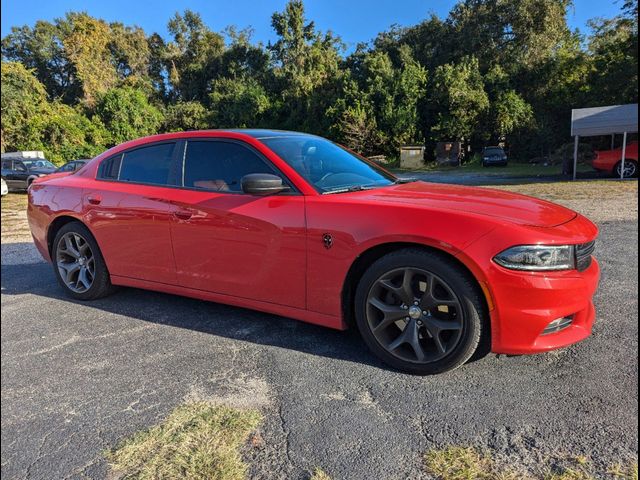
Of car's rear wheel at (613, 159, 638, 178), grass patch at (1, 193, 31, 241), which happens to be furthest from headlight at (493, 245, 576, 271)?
car's rear wheel at (613, 159, 638, 178)

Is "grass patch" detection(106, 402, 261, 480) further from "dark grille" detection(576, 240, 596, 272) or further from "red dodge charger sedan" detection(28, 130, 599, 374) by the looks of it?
"dark grille" detection(576, 240, 596, 272)

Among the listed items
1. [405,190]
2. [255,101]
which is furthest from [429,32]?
[405,190]

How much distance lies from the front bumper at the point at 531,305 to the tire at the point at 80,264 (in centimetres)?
333

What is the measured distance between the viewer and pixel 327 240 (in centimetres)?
283

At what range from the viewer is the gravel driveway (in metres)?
2.04

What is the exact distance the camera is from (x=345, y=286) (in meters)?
2.85

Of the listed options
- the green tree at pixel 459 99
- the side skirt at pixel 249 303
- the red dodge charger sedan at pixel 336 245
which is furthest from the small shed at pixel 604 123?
the side skirt at pixel 249 303

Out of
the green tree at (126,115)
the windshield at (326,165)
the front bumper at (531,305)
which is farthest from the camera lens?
the green tree at (126,115)

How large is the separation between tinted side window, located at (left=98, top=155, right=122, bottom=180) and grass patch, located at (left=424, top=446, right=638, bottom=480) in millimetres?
3497

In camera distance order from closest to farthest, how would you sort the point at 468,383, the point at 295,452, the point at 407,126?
the point at 295,452 < the point at 468,383 < the point at 407,126

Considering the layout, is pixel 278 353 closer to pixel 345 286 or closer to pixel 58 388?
pixel 345 286

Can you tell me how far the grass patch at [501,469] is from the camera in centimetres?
186

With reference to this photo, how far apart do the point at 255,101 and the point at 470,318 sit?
3971cm

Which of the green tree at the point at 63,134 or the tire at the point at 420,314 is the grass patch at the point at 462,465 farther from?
the green tree at the point at 63,134
